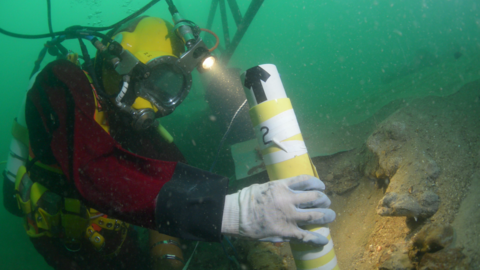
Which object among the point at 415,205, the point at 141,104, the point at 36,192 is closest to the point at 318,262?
the point at 415,205

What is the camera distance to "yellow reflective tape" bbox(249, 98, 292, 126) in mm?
1494

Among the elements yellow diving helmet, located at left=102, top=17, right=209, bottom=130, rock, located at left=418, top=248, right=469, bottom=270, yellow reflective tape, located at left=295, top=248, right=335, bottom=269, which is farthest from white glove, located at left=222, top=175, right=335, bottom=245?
yellow diving helmet, located at left=102, top=17, right=209, bottom=130

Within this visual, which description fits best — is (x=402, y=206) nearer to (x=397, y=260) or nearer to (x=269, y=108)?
(x=397, y=260)

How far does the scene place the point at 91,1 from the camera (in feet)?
99.6

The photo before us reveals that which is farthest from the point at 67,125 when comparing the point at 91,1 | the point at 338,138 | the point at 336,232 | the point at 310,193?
the point at 91,1

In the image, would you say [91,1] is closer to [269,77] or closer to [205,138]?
[205,138]

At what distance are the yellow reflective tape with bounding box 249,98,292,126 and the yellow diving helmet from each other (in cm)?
126

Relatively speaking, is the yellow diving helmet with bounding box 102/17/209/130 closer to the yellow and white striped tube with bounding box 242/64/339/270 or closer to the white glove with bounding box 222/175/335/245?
the yellow and white striped tube with bounding box 242/64/339/270

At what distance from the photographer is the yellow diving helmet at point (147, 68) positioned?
6.71 ft

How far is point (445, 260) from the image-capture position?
3.90 feet

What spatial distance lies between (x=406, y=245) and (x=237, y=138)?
397 cm

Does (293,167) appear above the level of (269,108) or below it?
below

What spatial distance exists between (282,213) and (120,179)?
1073mm

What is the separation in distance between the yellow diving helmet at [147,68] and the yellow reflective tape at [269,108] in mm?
1259
